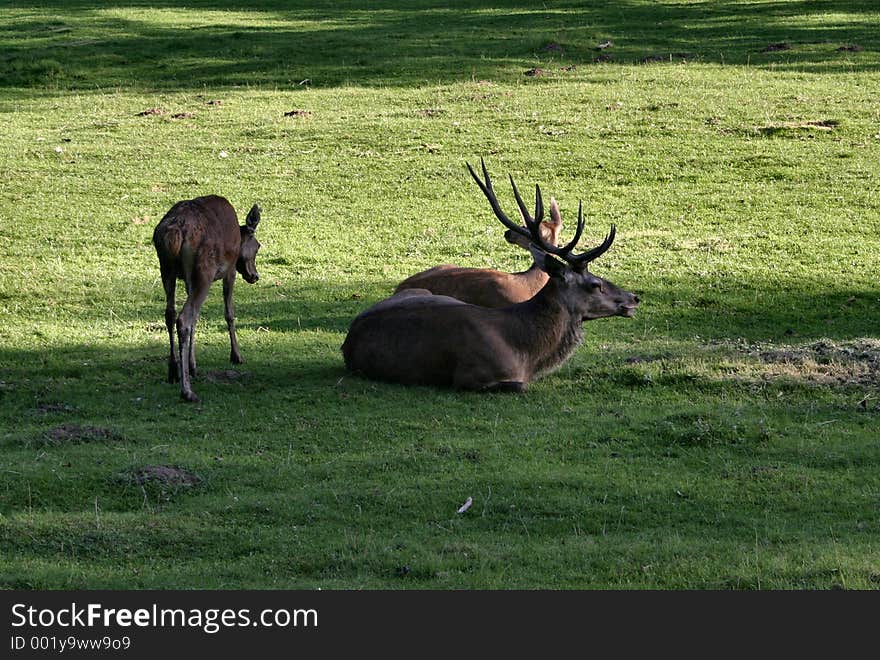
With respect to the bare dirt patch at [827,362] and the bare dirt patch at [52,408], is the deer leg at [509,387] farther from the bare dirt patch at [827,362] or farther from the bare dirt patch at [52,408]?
the bare dirt patch at [52,408]

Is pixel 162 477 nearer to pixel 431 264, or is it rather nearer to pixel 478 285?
pixel 478 285

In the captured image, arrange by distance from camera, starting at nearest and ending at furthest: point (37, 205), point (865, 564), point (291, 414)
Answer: point (865, 564), point (291, 414), point (37, 205)

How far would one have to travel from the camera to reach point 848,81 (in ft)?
88.0

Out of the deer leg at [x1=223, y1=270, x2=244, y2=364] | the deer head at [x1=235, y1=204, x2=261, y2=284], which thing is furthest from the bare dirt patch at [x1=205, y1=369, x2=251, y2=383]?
the deer head at [x1=235, y1=204, x2=261, y2=284]

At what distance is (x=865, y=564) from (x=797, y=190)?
1391 cm

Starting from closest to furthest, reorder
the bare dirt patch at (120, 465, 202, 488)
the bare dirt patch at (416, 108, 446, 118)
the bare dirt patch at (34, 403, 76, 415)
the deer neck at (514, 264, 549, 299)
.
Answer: the bare dirt patch at (120, 465, 202, 488)
the bare dirt patch at (34, 403, 76, 415)
the deer neck at (514, 264, 549, 299)
the bare dirt patch at (416, 108, 446, 118)

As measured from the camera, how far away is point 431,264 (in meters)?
17.3

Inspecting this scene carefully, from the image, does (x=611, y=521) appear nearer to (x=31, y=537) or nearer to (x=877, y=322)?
(x=31, y=537)

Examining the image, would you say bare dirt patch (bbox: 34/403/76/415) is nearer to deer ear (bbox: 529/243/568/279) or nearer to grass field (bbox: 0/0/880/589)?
grass field (bbox: 0/0/880/589)

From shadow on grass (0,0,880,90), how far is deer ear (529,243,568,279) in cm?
1643

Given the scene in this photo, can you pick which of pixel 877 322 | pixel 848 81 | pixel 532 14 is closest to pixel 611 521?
pixel 877 322

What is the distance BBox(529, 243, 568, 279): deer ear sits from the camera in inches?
480

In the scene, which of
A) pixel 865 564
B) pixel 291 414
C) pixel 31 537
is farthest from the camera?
pixel 291 414

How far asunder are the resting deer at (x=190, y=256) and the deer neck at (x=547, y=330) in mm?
2674
